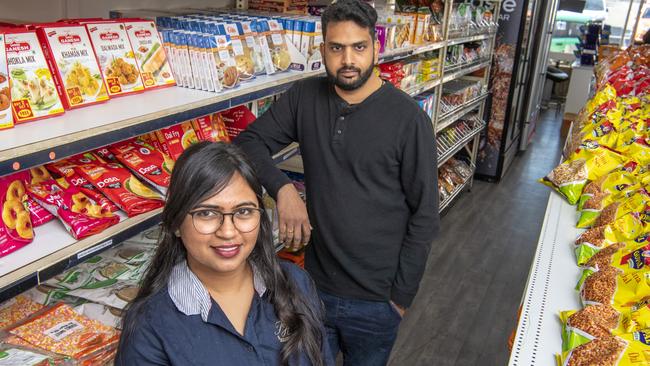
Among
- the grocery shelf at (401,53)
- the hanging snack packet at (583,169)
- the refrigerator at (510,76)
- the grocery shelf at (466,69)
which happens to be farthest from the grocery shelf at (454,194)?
the hanging snack packet at (583,169)

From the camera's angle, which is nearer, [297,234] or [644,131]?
[297,234]

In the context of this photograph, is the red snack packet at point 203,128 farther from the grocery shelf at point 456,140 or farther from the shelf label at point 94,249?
the grocery shelf at point 456,140

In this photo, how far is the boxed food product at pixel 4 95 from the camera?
4.92 feet

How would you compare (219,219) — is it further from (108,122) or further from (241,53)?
(241,53)

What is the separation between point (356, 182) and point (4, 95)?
1194mm

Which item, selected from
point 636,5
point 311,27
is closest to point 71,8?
point 311,27

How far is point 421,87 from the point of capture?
4.20 metres

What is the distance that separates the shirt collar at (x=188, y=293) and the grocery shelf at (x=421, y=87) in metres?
2.80

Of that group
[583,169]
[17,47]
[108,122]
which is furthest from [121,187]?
[583,169]

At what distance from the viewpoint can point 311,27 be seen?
2.64 m

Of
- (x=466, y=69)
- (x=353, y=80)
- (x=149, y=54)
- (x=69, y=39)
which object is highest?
(x=69, y=39)

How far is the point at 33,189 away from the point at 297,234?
2.88 feet

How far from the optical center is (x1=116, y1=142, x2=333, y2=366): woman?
1.28 meters

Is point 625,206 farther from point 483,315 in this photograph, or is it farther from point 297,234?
point 483,315
